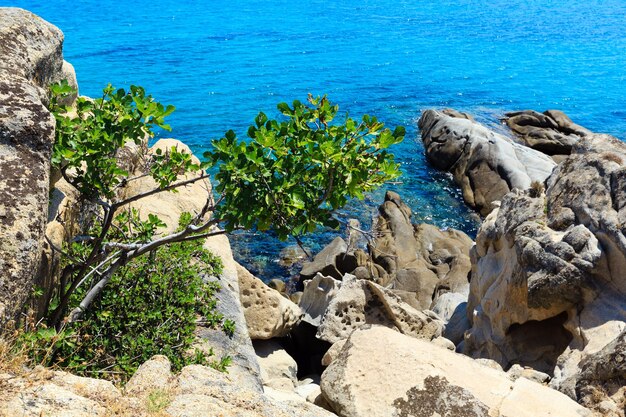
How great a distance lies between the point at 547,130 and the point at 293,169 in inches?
996

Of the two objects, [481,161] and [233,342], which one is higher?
[233,342]

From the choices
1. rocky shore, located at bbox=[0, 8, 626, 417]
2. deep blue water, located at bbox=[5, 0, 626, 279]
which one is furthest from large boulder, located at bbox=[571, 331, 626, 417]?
deep blue water, located at bbox=[5, 0, 626, 279]

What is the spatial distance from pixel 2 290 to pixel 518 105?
33.6m

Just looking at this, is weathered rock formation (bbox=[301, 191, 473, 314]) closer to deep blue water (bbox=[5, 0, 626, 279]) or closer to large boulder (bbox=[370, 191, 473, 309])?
large boulder (bbox=[370, 191, 473, 309])

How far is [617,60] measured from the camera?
45.2 meters

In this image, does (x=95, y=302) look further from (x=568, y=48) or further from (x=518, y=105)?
(x=568, y=48)

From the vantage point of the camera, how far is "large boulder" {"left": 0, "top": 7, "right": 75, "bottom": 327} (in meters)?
6.45

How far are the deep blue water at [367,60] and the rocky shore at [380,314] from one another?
7585 mm

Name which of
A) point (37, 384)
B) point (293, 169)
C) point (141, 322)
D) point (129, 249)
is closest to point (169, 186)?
point (129, 249)

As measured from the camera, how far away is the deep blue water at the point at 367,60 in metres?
33.4

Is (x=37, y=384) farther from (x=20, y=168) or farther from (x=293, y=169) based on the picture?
(x=293, y=169)

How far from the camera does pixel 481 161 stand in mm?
26312

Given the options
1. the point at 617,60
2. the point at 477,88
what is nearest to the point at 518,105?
the point at 477,88

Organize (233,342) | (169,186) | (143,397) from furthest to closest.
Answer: (233,342) < (169,186) < (143,397)
